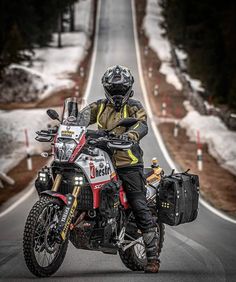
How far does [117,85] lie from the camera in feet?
23.7

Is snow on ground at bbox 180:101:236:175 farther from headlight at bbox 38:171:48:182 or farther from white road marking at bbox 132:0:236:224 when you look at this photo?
headlight at bbox 38:171:48:182

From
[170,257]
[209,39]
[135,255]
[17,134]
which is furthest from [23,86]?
[135,255]

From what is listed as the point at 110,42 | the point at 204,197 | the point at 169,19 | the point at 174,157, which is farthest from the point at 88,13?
the point at 204,197

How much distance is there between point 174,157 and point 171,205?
1471 cm

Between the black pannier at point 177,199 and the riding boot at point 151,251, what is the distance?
354mm

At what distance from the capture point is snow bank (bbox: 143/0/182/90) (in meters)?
46.5

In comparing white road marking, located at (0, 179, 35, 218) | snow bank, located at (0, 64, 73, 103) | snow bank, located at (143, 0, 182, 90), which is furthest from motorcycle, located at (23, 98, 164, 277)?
snow bank, located at (143, 0, 182, 90)

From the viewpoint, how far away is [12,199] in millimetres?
15367

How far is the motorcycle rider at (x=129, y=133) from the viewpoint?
23.8 ft

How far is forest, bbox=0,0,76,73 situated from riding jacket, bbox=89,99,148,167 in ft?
111

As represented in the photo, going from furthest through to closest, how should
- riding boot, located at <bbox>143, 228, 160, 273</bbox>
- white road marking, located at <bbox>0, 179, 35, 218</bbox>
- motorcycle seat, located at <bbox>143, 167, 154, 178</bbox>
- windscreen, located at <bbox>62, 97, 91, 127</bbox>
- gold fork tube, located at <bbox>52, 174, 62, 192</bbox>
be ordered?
1. white road marking, located at <bbox>0, 179, 35, 218</bbox>
2. motorcycle seat, located at <bbox>143, 167, 154, 178</bbox>
3. riding boot, located at <bbox>143, 228, 160, 273</bbox>
4. windscreen, located at <bbox>62, 97, 91, 127</bbox>
5. gold fork tube, located at <bbox>52, 174, 62, 192</bbox>

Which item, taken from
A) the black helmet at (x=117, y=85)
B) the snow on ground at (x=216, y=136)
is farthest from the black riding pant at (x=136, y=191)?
the snow on ground at (x=216, y=136)

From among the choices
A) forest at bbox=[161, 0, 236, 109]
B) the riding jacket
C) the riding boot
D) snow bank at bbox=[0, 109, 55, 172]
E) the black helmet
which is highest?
forest at bbox=[161, 0, 236, 109]

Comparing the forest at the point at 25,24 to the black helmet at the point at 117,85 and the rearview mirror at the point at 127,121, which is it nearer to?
the black helmet at the point at 117,85
